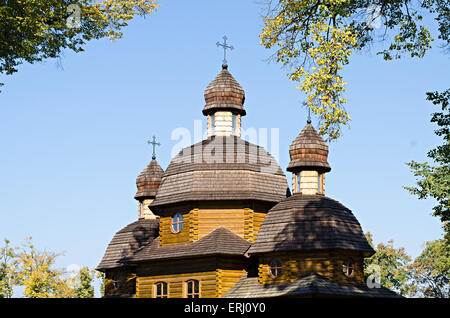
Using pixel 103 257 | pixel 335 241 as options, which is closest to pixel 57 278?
pixel 103 257

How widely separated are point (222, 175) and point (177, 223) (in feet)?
11.1

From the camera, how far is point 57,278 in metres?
52.6

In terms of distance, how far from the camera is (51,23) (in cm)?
2034

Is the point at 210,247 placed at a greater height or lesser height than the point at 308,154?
lesser

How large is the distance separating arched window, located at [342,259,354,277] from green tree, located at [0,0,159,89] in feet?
47.8

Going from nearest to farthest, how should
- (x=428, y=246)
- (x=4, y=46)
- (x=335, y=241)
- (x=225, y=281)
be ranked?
(x=4, y=46) < (x=335, y=241) < (x=225, y=281) < (x=428, y=246)

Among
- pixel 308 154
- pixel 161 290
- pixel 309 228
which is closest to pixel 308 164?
pixel 308 154

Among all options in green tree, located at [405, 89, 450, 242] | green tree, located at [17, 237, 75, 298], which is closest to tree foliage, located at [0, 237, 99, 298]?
green tree, located at [17, 237, 75, 298]

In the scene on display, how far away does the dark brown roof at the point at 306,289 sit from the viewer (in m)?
26.9

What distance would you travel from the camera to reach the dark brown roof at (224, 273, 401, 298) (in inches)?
1059

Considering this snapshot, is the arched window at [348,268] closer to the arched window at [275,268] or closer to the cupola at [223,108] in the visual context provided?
the arched window at [275,268]

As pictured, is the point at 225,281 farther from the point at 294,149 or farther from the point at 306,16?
the point at 306,16

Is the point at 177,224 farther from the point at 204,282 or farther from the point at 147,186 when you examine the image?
the point at 147,186
